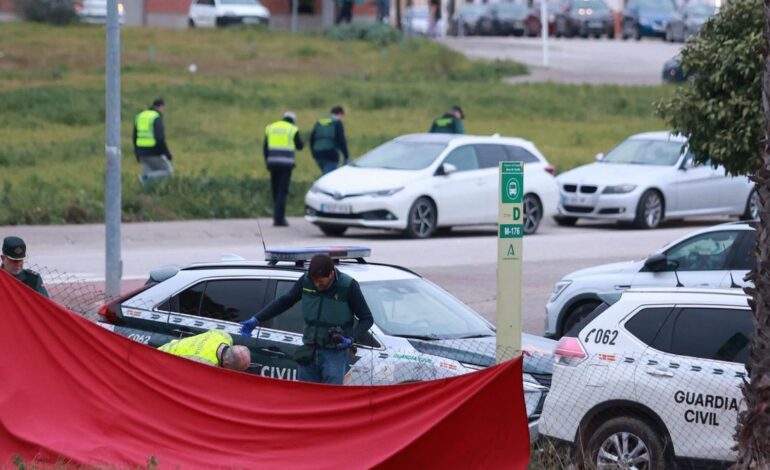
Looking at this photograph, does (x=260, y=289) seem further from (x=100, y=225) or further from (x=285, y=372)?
(x=100, y=225)

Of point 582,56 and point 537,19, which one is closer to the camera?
point 582,56

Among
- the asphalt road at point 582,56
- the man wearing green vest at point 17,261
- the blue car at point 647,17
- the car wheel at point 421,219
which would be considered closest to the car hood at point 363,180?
the car wheel at point 421,219

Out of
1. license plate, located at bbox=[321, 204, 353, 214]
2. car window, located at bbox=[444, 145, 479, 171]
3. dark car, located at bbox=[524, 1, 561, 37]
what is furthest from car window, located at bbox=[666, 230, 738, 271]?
→ dark car, located at bbox=[524, 1, 561, 37]

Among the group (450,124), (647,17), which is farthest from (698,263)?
(647,17)

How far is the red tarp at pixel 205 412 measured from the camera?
7.80 m

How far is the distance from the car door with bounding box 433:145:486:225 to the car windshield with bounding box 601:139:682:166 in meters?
3.48

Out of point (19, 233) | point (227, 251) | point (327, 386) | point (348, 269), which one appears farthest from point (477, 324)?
point (19, 233)

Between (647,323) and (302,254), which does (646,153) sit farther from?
(647,323)

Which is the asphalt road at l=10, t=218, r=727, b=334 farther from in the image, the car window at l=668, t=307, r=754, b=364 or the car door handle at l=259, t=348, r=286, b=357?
the car window at l=668, t=307, r=754, b=364

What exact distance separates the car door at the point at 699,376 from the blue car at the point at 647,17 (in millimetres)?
52082

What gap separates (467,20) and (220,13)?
13.1 metres

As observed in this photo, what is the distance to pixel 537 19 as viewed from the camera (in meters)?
63.5

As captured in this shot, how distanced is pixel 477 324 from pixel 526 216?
13.2 m

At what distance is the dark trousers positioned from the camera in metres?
22.9
